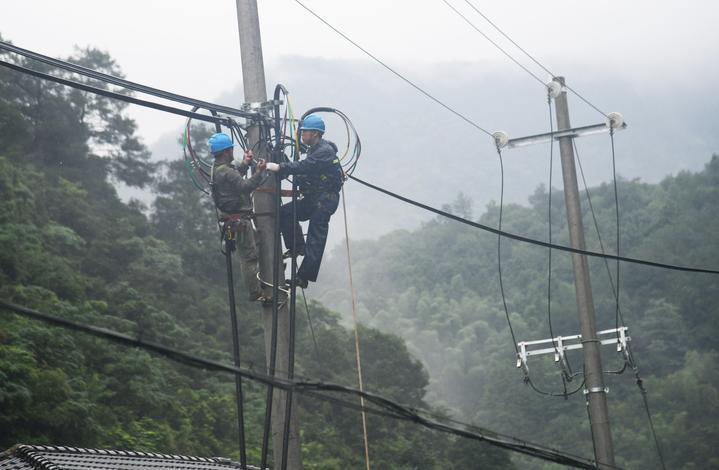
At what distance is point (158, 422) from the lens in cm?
3172

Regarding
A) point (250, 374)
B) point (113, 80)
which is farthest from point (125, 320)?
point (250, 374)

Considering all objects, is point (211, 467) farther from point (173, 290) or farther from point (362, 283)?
point (362, 283)

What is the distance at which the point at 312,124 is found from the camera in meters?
10.9

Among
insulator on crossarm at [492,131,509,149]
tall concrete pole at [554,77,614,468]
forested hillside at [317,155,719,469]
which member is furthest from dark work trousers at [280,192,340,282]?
forested hillside at [317,155,719,469]

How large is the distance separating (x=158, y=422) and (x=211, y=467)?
824 inches

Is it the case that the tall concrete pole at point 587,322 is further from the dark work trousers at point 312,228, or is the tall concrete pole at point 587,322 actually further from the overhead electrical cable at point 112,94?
the overhead electrical cable at point 112,94

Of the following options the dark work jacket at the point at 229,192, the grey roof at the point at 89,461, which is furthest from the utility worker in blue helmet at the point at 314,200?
the grey roof at the point at 89,461

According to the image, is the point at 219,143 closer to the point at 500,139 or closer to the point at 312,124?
the point at 312,124

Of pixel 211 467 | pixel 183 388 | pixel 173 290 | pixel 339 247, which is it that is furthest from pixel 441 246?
pixel 211 467

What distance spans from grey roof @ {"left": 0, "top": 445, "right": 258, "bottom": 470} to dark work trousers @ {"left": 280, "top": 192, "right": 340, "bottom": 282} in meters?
2.62

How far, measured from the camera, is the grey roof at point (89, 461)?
33.9ft

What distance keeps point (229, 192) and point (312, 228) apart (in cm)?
101

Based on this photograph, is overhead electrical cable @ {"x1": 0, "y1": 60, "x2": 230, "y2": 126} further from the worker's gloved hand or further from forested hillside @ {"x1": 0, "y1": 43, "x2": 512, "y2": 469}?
forested hillside @ {"x1": 0, "y1": 43, "x2": 512, "y2": 469}

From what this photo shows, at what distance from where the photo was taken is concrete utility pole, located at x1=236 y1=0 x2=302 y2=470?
9367mm
